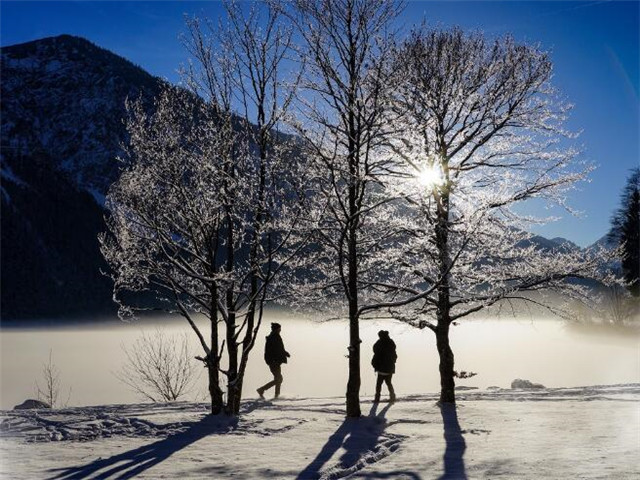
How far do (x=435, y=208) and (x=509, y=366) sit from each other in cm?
3615

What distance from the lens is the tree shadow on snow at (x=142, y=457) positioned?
750cm

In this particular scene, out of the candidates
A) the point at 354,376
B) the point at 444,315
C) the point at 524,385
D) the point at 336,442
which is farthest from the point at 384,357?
the point at 524,385

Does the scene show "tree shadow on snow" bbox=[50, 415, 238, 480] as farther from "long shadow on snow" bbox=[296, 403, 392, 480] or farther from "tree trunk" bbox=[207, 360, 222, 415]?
"long shadow on snow" bbox=[296, 403, 392, 480]

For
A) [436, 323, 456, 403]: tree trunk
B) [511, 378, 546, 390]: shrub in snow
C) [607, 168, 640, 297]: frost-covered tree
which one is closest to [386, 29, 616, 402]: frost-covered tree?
[436, 323, 456, 403]: tree trunk

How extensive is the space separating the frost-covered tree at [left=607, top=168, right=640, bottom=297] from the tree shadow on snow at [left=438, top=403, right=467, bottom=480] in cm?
3151

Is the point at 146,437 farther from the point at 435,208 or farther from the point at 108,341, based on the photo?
the point at 108,341

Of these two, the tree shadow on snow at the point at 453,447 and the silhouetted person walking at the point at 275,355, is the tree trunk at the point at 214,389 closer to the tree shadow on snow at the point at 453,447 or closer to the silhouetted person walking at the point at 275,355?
the tree shadow on snow at the point at 453,447

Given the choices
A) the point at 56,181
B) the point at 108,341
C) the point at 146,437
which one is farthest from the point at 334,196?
the point at 56,181

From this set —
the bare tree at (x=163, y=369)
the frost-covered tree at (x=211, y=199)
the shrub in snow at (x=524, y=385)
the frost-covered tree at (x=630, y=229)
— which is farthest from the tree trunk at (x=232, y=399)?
the frost-covered tree at (x=630, y=229)

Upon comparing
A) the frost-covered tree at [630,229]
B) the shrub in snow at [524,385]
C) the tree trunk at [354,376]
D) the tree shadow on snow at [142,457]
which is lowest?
the tree shadow on snow at [142,457]

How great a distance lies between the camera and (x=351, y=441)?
9.16 m

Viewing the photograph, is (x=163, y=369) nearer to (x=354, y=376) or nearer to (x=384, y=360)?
(x=384, y=360)

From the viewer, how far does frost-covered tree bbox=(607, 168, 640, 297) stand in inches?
1535

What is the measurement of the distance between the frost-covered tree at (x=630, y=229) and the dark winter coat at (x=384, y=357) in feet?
97.6
